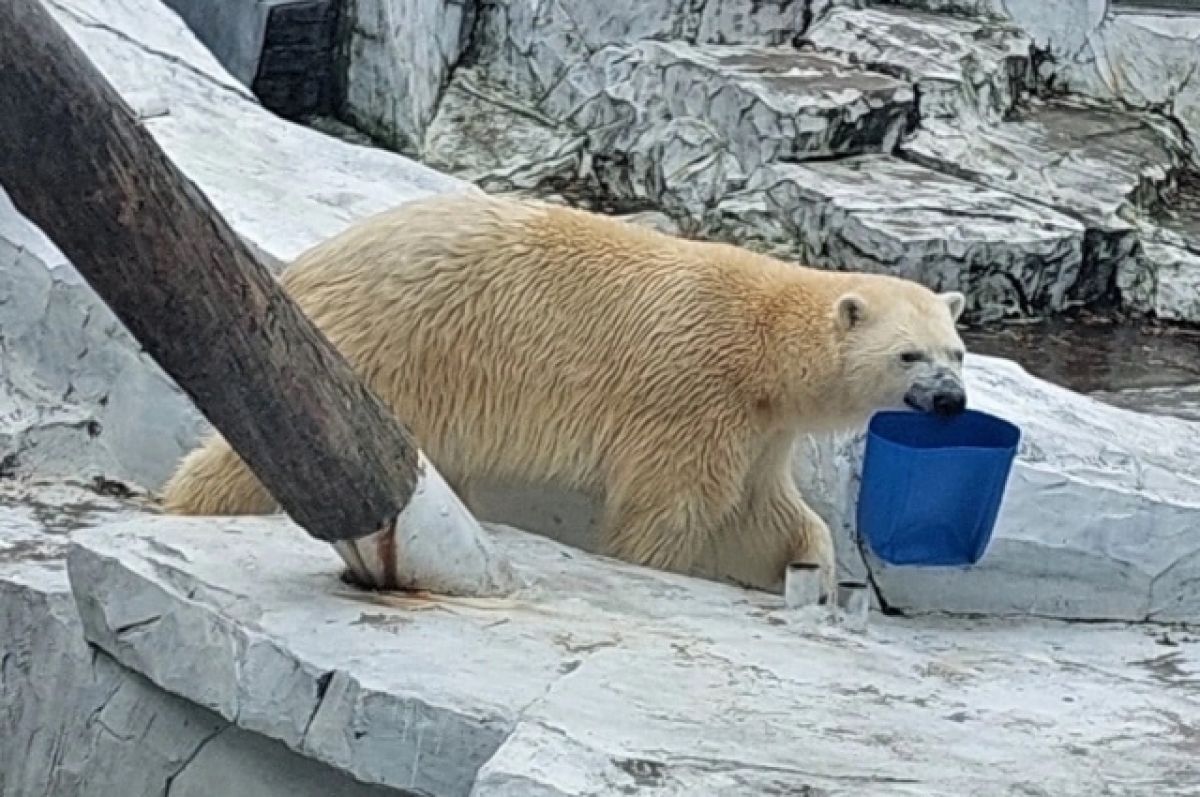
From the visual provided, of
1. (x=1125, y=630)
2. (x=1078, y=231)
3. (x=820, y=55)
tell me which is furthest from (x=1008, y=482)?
(x=820, y=55)

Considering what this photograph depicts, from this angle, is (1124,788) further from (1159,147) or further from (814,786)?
(1159,147)

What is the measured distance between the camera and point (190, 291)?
290 centimetres

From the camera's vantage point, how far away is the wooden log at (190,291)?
267 cm

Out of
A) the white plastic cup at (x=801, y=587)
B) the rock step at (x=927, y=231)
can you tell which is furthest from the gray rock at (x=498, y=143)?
the white plastic cup at (x=801, y=587)

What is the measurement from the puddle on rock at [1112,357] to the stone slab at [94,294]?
229 cm

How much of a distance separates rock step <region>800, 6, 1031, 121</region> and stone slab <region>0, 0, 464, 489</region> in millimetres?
3137

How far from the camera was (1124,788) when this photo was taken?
2818 mm

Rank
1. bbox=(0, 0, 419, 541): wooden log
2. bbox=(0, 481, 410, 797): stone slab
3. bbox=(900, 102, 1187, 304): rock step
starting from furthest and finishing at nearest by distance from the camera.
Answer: bbox=(900, 102, 1187, 304): rock step < bbox=(0, 481, 410, 797): stone slab < bbox=(0, 0, 419, 541): wooden log

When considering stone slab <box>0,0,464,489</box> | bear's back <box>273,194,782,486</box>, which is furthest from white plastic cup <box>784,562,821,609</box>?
stone slab <box>0,0,464,489</box>

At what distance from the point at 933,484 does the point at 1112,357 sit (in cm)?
319

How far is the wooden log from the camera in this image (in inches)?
105

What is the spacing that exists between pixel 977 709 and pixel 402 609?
91cm

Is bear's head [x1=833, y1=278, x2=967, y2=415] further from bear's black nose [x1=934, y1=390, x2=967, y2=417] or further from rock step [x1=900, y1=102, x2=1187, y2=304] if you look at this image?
rock step [x1=900, y1=102, x2=1187, y2=304]

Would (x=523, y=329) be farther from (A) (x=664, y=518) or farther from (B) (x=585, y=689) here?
(B) (x=585, y=689)
